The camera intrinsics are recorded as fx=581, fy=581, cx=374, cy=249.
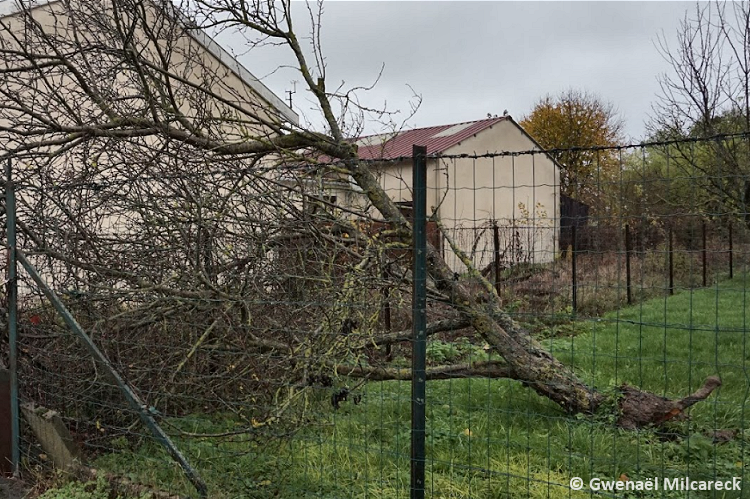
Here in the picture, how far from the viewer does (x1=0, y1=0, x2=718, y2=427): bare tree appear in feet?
12.3

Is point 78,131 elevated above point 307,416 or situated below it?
above

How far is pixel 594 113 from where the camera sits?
103ft

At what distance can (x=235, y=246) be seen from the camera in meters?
3.98

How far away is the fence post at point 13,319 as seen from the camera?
12.6 ft

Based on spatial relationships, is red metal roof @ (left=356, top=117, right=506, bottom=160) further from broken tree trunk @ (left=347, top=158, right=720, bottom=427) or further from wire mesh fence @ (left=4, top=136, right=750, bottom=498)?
wire mesh fence @ (left=4, top=136, right=750, bottom=498)

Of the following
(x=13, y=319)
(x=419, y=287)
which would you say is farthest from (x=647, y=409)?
(x=13, y=319)

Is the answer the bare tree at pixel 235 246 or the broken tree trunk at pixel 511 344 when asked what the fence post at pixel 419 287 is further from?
the broken tree trunk at pixel 511 344

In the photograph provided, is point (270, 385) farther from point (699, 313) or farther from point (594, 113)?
point (594, 113)

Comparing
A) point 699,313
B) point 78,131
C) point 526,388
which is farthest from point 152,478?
point 699,313

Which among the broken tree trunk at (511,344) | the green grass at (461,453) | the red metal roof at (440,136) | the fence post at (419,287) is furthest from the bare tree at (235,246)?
the red metal roof at (440,136)

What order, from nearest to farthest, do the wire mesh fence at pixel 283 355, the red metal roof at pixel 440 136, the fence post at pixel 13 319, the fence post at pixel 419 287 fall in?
A: the fence post at pixel 419 287
the wire mesh fence at pixel 283 355
the fence post at pixel 13 319
the red metal roof at pixel 440 136

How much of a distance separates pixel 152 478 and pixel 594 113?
3190cm

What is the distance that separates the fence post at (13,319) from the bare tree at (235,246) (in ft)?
0.63

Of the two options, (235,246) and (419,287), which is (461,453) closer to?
(419,287)
